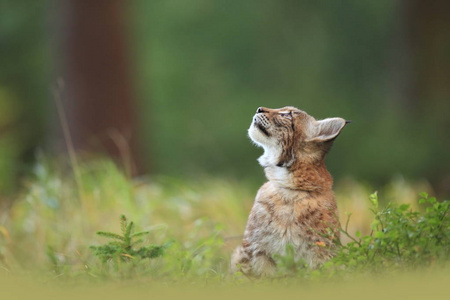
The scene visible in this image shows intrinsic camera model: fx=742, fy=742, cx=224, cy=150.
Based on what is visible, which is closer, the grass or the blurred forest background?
the grass

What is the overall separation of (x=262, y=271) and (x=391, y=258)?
0.83 metres

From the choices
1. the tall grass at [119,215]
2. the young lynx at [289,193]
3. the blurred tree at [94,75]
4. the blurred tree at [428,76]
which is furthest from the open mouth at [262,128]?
the blurred tree at [428,76]

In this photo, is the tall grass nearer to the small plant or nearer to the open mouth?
the small plant

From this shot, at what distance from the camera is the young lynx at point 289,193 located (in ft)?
13.5

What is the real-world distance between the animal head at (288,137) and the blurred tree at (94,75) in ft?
21.4

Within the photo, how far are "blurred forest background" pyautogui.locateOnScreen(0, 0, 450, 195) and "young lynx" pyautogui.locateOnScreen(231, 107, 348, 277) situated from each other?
659 cm

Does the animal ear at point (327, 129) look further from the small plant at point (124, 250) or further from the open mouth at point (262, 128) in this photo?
the small plant at point (124, 250)

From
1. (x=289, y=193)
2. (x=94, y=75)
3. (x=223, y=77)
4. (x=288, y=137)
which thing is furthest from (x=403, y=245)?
(x=223, y=77)

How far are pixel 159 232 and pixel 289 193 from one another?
6.11 ft

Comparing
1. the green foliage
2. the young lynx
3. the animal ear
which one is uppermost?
the animal ear

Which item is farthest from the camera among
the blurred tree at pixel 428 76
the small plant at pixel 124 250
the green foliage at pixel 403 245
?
the blurred tree at pixel 428 76

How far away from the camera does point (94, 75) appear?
10.9 m

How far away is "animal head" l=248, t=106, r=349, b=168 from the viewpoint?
430cm

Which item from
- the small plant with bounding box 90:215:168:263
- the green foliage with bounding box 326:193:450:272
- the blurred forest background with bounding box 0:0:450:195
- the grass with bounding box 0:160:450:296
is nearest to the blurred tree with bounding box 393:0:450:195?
the blurred forest background with bounding box 0:0:450:195
